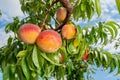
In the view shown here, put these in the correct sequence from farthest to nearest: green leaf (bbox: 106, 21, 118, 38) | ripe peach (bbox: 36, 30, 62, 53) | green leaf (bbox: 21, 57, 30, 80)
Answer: green leaf (bbox: 106, 21, 118, 38) < green leaf (bbox: 21, 57, 30, 80) < ripe peach (bbox: 36, 30, 62, 53)

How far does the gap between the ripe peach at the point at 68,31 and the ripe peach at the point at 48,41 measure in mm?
128

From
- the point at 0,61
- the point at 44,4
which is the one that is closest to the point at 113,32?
the point at 0,61

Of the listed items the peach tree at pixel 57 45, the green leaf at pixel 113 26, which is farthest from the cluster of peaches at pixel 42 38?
the green leaf at pixel 113 26

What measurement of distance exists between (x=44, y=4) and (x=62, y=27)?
206 centimetres

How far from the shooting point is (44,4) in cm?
368

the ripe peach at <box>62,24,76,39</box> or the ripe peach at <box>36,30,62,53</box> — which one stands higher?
the ripe peach at <box>62,24,76,39</box>

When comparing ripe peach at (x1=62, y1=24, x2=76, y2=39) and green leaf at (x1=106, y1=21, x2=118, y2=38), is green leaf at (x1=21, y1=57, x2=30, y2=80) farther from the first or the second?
green leaf at (x1=106, y1=21, x2=118, y2=38)

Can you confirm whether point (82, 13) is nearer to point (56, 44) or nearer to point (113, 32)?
point (113, 32)

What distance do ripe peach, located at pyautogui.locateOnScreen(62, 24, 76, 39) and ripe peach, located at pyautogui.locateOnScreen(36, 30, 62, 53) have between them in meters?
0.13

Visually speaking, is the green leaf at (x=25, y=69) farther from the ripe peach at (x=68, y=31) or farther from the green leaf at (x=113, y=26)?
the green leaf at (x=113, y=26)

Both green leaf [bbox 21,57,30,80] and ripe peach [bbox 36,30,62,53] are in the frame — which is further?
green leaf [bbox 21,57,30,80]

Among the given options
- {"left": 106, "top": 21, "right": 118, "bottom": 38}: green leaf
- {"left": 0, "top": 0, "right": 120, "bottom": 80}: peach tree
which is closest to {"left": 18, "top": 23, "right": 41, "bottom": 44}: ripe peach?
{"left": 0, "top": 0, "right": 120, "bottom": 80}: peach tree

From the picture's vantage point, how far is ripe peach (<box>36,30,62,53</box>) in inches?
57.4

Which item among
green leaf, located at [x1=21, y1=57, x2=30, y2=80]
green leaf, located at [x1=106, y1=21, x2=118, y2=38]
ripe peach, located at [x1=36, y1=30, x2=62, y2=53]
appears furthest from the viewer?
green leaf, located at [x1=106, y1=21, x2=118, y2=38]
